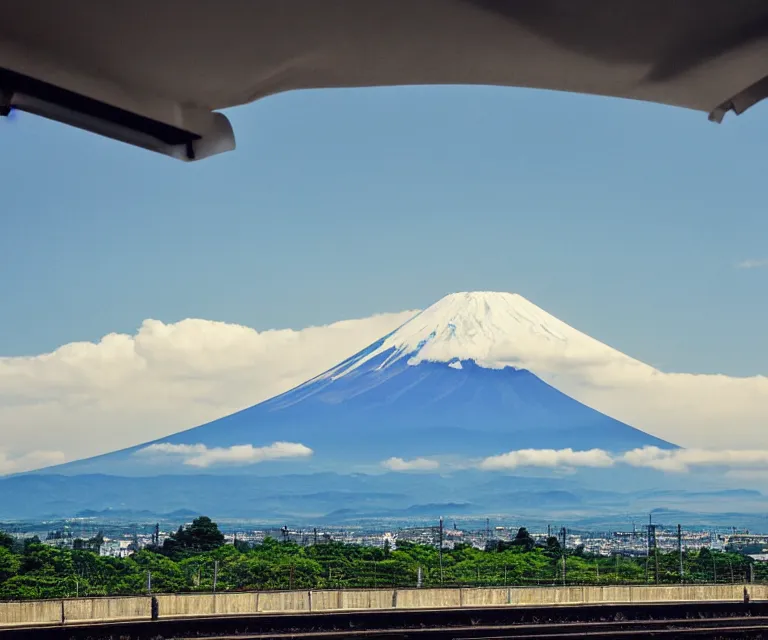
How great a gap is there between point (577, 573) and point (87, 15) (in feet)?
48.0

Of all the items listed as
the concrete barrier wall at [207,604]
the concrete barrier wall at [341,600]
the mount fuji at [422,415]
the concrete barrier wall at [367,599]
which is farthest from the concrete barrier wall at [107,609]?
the mount fuji at [422,415]

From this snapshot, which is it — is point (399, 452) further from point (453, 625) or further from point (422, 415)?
point (453, 625)

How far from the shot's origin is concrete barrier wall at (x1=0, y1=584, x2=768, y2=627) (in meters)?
7.29

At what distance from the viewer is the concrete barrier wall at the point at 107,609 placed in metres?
7.34

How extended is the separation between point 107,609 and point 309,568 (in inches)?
272

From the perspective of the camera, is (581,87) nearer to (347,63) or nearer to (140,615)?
(347,63)

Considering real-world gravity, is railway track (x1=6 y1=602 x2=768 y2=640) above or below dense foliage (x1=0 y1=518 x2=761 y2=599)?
above

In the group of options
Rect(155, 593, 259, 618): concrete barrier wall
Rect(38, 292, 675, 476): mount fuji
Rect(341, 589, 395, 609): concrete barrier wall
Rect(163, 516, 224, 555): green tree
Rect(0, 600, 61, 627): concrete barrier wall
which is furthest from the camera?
Rect(38, 292, 675, 476): mount fuji

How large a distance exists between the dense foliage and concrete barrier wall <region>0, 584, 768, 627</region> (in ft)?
8.90

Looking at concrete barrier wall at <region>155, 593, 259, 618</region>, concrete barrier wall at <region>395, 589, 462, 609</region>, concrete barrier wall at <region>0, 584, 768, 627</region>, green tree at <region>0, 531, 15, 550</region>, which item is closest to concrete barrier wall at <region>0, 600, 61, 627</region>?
concrete barrier wall at <region>0, 584, 768, 627</region>

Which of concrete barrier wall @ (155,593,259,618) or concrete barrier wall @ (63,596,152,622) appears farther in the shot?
concrete barrier wall @ (155,593,259,618)

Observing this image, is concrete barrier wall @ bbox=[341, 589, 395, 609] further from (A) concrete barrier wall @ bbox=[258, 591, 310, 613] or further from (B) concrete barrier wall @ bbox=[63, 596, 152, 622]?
(B) concrete barrier wall @ bbox=[63, 596, 152, 622]

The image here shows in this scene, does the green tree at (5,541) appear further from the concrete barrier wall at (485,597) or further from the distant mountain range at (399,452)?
the distant mountain range at (399,452)

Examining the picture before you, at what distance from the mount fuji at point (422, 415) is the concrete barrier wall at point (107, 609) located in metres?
80.8
